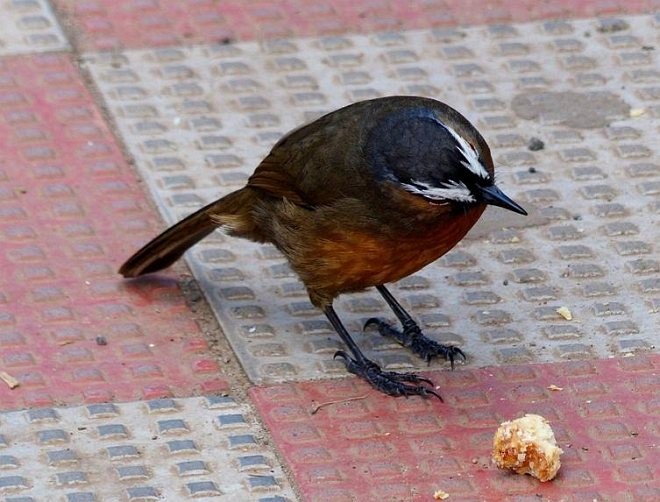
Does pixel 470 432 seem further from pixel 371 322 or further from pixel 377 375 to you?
pixel 371 322

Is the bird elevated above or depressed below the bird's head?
below

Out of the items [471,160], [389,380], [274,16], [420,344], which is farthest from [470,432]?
[274,16]

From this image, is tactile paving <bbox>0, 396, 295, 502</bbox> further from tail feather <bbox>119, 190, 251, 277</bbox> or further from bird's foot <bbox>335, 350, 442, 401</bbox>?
tail feather <bbox>119, 190, 251, 277</bbox>

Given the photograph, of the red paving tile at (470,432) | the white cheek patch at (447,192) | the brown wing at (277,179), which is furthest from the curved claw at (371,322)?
the white cheek patch at (447,192)

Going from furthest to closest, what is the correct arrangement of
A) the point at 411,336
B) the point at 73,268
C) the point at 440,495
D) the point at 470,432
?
the point at 73,268 < the point at 411,336 < the point at 470,432 < the point at 440,495

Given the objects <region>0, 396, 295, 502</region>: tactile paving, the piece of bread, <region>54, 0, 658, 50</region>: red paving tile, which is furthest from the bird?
<region>54, 0, 658, 50</region>: red paving tile

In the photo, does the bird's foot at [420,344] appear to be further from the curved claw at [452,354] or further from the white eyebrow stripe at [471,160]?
the white eyebrow stripe at [471,160]
